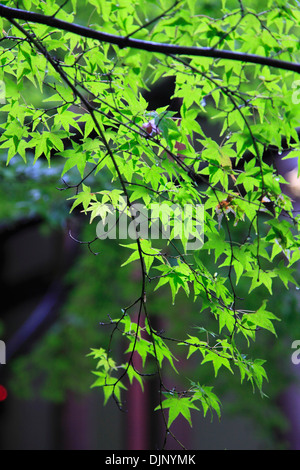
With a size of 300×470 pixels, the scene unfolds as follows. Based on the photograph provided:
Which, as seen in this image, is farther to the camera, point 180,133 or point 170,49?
point 180,133

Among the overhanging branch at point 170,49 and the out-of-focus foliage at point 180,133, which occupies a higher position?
the overhanging branch at point 170,49

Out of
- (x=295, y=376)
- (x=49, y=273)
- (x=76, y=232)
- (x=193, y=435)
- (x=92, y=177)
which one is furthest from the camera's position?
(x=49, y=273)

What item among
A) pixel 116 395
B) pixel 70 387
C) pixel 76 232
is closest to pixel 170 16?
pixel 116 395

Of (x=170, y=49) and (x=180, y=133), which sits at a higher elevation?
(x=170, y=49)

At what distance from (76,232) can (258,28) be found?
3.95 m

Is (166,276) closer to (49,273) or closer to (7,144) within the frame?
(7,144)

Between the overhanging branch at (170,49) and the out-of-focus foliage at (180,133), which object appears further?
the out-of-focus foliage at (180,133)

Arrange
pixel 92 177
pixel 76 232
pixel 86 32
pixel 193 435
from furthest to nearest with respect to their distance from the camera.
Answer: pixel 193 435, pixel 76 232, pixel 92 177, pixel 86 32

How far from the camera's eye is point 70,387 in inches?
203

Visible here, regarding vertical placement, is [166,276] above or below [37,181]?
above

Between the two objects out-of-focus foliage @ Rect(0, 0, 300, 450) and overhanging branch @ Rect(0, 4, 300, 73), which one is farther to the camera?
out-of-focus foliage @ Rect(0, 0, 300, 450)

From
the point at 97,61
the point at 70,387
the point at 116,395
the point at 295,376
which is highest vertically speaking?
the point at 97,61

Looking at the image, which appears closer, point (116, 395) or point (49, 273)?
point (116, 395)

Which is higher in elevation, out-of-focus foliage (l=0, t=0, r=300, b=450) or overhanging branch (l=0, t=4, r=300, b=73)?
overhanging branch (l=0, t=4, r=300, b=73)
